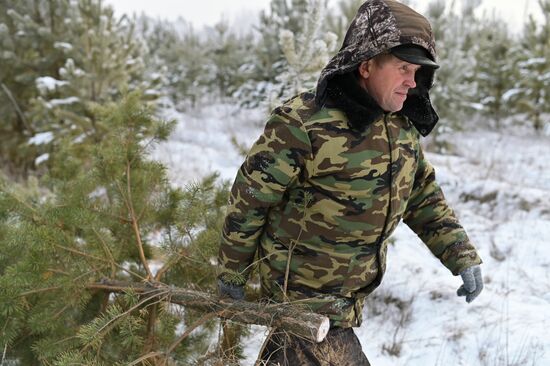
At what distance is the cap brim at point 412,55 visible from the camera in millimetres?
1482

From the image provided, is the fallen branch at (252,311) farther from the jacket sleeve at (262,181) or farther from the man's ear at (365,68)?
the man's ear at (365,68)

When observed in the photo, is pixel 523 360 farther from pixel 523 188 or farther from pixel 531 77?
pixel 531 77

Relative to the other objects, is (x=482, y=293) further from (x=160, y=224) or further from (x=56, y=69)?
(x=56, y=69)

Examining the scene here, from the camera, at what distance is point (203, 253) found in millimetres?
2145

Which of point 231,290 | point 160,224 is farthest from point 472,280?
point 160,224

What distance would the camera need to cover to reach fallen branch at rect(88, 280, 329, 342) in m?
1.47

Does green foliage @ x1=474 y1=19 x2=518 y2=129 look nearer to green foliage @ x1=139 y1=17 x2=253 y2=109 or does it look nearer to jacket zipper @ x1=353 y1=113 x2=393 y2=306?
green foliage @ x1=139 y1=17 x2=253 y2=109

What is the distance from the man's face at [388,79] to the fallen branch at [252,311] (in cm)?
76

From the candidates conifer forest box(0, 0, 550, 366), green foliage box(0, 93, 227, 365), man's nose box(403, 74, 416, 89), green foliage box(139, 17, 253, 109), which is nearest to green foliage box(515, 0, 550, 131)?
conifer forest box(0, 0, 550, 366)

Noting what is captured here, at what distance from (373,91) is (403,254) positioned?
297cm

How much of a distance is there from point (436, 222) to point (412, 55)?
0.80 meters

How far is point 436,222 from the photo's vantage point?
6.51ft

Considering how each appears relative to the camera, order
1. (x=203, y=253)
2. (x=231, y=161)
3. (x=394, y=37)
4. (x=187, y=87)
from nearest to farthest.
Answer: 1. (x=394, y=37)
2. (x=203, y=253)
3. (x=231, y=161)
4. (x=187, y=87)

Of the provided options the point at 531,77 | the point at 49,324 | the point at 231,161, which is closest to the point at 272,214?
the point at 49,324
